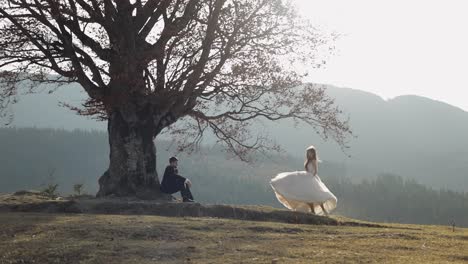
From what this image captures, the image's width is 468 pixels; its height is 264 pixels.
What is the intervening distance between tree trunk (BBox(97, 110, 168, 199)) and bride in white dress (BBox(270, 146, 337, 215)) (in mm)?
4786

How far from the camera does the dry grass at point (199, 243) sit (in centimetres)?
1003

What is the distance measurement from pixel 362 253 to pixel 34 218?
8632 mm

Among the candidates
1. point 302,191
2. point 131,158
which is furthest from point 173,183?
point 302,191

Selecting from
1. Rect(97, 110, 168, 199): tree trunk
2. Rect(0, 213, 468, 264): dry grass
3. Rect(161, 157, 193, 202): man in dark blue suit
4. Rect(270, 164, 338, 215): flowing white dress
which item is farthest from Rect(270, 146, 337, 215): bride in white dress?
Rect(0, 213, 468, 264): dry grass

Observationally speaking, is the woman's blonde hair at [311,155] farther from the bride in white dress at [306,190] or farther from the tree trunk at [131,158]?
the tree trunk at [131,158]

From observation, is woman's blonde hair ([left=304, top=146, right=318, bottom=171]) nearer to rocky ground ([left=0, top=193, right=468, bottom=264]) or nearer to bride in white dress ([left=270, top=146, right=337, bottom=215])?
bride in white dress ([left=270, top=146, right=337, bottom=215])

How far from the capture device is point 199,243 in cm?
1151

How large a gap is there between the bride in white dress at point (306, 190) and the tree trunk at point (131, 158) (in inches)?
188

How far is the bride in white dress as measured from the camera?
71.9 feet

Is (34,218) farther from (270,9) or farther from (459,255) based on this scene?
(270,9)

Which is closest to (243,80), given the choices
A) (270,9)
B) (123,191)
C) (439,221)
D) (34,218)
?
(270,9)

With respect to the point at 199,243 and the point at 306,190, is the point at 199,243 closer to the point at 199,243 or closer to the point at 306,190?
the point at 199,243

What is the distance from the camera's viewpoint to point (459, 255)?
1141cm

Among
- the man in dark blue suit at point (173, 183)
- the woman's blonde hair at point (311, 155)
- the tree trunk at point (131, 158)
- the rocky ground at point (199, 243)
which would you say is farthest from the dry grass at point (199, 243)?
the man in dark blue suit at point (173, 183)
